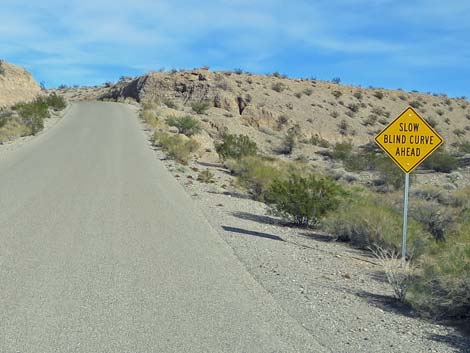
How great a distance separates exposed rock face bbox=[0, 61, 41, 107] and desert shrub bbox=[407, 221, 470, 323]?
171 feet

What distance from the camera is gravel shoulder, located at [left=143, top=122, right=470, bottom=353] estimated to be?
651 cm

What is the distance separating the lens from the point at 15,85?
59.5 m

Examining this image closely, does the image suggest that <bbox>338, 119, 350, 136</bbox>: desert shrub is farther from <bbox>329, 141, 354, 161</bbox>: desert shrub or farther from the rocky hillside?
<bbox>329, 141, 354, 161</bbox>: desert shrub

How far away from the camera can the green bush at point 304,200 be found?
15148 millimetres

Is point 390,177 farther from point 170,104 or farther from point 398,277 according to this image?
point 170,104

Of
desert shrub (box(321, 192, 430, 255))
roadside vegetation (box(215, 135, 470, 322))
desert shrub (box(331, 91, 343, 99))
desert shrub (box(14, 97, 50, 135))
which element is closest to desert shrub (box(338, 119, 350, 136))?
desert shrub (box(331, 91, 343, 99))

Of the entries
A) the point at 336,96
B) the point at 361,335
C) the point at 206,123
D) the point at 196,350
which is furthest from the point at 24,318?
the point at 336,96

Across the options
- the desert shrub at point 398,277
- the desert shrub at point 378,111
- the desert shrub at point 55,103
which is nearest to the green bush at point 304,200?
the desert shrub at point 398,277

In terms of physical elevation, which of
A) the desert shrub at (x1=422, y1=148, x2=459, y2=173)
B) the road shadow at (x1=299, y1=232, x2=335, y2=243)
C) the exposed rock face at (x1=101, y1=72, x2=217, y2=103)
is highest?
the exposed rock face at (x1=101, y1=72, x2=217, y2=103)

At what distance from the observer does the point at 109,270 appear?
8547 millimetres

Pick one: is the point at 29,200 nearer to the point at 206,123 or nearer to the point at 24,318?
the point at 24,318

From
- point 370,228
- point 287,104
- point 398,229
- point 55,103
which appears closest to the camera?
point 398,229

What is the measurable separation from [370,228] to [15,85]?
54.1 meters

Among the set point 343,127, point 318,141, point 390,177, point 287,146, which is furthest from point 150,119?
point 343,127
